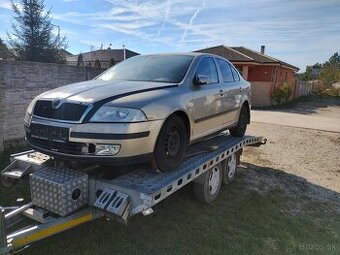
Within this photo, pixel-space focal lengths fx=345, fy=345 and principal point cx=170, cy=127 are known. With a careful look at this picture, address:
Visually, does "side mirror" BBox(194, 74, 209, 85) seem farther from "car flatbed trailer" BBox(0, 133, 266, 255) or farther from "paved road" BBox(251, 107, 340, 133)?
"paved road" BBox(251, 107, 340, 133)

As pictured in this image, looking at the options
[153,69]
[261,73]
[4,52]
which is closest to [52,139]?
[153,69]

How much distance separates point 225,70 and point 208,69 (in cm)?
83

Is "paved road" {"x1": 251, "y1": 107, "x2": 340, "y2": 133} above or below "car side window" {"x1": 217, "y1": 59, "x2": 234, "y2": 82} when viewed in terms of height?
below

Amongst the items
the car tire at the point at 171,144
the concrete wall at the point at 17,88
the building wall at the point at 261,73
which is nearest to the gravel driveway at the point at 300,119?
the building wall at the point at 261,73

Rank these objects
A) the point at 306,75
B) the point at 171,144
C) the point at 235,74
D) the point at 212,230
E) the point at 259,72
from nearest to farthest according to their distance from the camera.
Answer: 1. the point at 171,144
2. the point at 212,230
3. the point at 235,74
4. the point at 259,72
5. the point at 306,75

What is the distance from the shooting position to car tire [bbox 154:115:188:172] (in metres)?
3.84

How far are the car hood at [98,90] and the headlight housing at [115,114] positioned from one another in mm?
138

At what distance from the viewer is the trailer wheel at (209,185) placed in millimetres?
5035

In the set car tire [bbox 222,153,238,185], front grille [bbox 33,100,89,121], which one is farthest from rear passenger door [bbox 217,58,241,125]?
front grille [bbox 33,100,89,121]

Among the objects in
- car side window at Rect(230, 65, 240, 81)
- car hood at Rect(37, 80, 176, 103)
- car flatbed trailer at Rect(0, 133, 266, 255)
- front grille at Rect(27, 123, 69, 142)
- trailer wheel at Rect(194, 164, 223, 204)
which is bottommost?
trailer wheel at Rect(194, 164, 223, 204)

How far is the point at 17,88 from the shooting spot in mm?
6891

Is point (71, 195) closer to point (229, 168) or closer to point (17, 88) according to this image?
point (229, 168)

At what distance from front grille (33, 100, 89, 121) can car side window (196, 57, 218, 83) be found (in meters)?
2.01

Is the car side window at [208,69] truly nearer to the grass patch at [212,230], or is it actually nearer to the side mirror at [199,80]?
the side mirror at [199,80]
